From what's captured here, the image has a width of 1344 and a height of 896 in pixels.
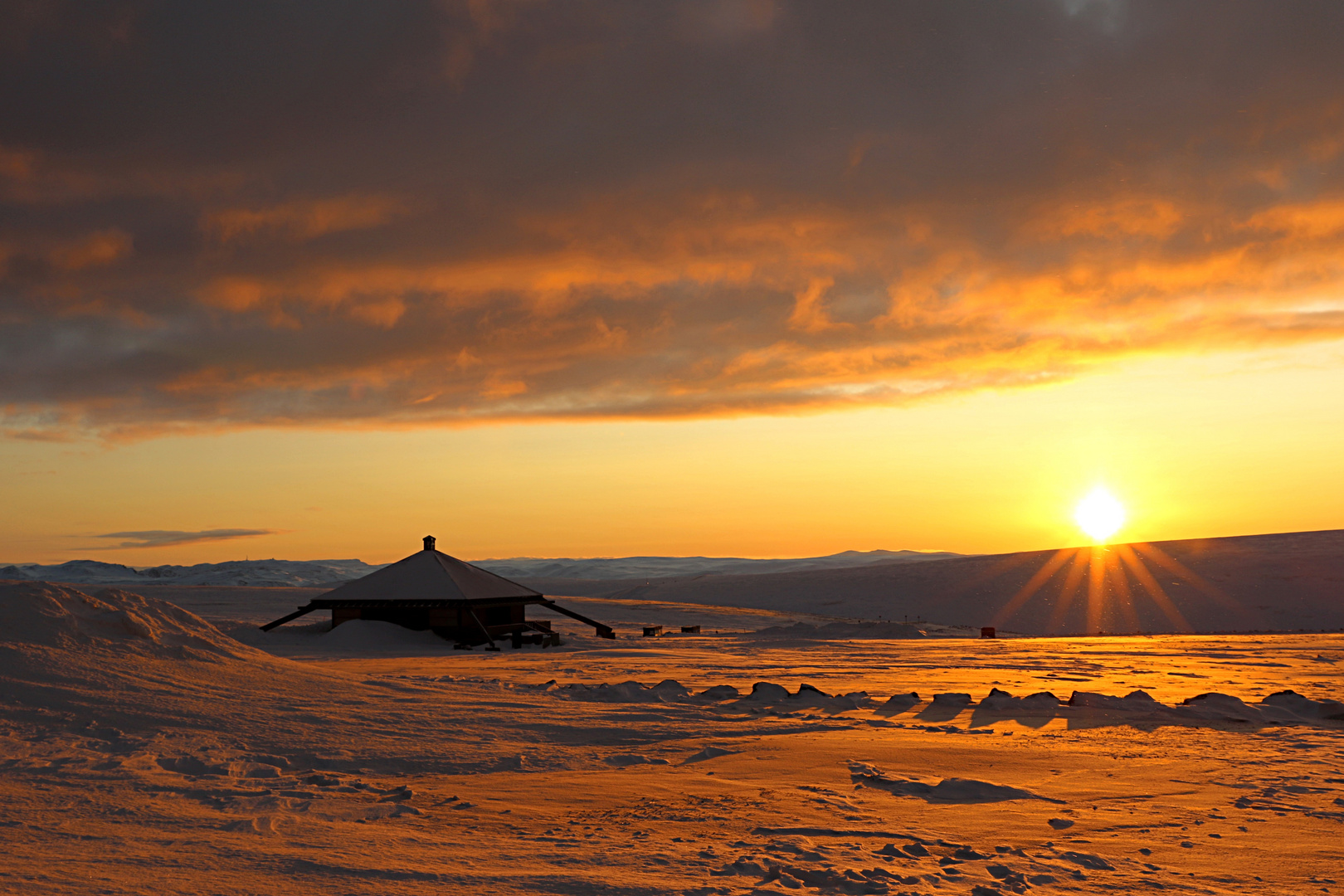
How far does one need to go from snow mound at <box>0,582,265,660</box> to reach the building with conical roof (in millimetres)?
11539

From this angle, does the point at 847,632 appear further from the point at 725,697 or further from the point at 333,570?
the point at 333,570

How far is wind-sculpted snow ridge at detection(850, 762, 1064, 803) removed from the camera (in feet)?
22.2

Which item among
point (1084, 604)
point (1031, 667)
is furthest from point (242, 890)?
point (1084, 604)

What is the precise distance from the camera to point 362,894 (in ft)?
14.5

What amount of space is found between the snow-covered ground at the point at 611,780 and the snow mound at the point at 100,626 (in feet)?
0.13

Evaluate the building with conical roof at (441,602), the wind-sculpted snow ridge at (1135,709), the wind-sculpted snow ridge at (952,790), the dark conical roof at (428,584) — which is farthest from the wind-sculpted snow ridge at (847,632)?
the wind-sculpted snow ridge at (952,790)

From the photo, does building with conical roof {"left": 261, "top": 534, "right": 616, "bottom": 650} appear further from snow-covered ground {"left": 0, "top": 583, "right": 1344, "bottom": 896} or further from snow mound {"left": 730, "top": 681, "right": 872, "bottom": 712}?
snow mound {"left": 730, "top": 681, "right": 872, "bottom": 712}

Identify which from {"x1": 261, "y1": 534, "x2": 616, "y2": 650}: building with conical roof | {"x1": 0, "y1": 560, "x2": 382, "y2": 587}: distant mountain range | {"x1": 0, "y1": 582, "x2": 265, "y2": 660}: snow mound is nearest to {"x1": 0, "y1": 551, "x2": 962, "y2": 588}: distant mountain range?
{"x1": 0, "y1": 560, "x2": 382, "y2": 587}: distant mountain range

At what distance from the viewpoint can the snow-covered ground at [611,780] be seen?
494 centimetres

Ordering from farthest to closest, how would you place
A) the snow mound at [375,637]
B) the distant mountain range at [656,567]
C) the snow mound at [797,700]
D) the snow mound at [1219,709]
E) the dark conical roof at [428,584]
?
the distant mountain range at [656,567]
the dark conical roof at [428,584]
the snow mound at [375,637]
the snow mound at [797,700]
the snow mound at [1219,709]

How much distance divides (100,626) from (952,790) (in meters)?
9.06

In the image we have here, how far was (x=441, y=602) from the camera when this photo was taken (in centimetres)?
2462

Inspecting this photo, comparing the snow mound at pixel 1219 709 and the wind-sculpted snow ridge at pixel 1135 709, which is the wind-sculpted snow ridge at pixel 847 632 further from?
the snow mound at pixel 1219 709

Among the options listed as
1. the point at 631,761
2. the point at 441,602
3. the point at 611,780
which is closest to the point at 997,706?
the point at 631,761
